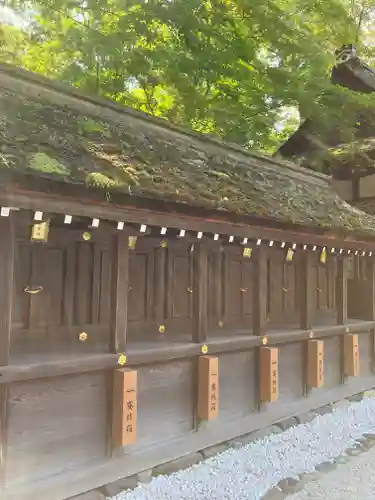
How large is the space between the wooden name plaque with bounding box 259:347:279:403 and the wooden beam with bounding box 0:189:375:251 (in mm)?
1517

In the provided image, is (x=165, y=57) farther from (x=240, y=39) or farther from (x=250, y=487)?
(x=250, y=487)

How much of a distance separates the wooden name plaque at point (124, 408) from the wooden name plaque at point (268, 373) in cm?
225

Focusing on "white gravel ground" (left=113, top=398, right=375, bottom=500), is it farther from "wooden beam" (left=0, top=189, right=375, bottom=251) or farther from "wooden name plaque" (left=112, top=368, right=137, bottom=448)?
"wooden beam" (left=0, top=189, right=375, bottom=251)

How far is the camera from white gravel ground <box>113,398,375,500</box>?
4.36 m

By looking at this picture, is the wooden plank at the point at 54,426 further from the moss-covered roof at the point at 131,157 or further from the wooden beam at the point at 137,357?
the moss-covered roof at the point at 131,157

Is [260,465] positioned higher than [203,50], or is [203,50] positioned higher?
[203,50]

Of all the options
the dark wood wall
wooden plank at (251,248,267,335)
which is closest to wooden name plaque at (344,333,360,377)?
the dark wood wall

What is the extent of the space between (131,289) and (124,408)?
142cm

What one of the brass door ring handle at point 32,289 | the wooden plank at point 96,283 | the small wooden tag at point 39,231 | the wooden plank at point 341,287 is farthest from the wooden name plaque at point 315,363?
the small wooden tag at point 39,231

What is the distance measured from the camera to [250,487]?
457 centimetres

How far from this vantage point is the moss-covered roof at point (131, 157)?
3456 mm

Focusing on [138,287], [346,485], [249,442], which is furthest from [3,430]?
[346,485]

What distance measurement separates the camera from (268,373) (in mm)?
5820

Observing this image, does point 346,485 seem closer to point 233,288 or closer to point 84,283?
point 233,288
